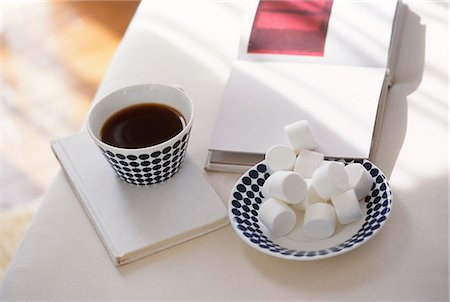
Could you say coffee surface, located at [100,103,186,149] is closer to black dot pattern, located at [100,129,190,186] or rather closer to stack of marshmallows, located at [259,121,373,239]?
black dot pattern, located at [100,129,190,186]

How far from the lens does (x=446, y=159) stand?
79 centimetres

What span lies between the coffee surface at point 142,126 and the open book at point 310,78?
0.19 feet

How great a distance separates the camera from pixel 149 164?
0.77 m

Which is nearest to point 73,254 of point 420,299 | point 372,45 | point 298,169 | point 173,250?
point 173,250

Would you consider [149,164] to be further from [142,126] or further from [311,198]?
[311,198]

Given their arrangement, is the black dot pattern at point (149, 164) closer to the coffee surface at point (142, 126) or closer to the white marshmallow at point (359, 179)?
the coffee surface at point (142, 126)

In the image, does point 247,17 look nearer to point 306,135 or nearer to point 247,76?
point 247,76

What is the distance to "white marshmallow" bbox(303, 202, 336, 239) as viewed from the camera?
693mm

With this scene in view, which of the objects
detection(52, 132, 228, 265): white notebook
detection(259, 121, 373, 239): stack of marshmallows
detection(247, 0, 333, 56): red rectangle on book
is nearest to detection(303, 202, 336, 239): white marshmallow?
detection(259, 121, 373, 239): stack of marshmallows

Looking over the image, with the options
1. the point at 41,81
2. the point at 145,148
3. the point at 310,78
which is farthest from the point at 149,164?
the point at 41,81

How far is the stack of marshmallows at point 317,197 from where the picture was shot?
70cm

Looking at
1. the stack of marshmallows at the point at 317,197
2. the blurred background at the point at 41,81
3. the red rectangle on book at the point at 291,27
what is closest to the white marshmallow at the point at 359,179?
the stack of marshmallows at the point at 317,197

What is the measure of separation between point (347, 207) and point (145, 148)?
23 centimetres

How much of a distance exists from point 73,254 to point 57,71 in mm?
1290
